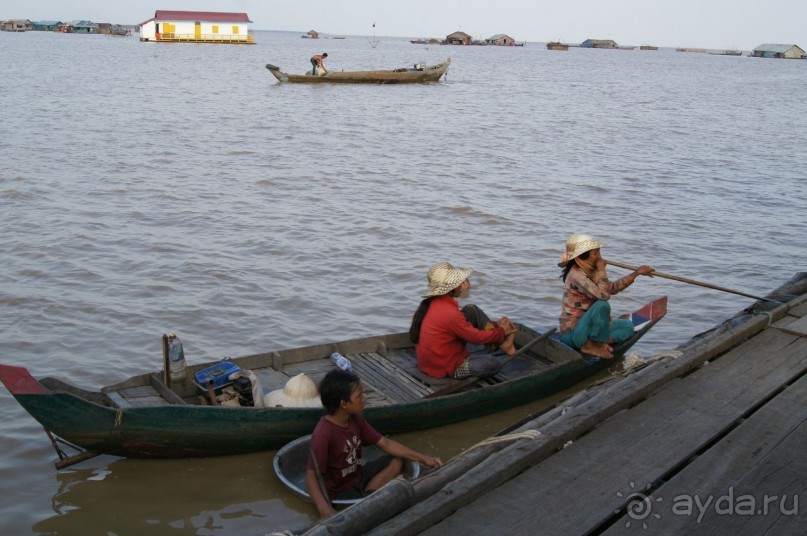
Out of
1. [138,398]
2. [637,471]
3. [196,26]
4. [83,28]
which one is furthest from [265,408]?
[83,28]

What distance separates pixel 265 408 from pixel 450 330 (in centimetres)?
154

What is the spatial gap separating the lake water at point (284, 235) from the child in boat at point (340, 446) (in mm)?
612

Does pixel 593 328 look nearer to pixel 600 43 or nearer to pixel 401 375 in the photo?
pixel 401 375

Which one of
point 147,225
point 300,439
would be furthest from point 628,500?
point 147,225

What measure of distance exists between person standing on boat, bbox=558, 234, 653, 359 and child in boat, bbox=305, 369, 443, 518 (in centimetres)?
249

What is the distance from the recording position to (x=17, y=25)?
12525 cm

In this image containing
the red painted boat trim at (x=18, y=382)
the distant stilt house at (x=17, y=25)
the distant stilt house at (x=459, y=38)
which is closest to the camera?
the red painted boat trim at (x=18, y=382)

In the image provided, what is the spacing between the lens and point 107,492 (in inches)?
206

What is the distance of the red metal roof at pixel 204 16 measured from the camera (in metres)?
72.5

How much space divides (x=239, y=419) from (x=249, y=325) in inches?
125

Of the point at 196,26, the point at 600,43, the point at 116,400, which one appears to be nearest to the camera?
the point at 116,400

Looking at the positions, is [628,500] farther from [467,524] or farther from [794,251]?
[794,251]

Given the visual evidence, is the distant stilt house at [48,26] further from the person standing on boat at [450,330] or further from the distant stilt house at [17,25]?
the person standing on boat at [450,330]

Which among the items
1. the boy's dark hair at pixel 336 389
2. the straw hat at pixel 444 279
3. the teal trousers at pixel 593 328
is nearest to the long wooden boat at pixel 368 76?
the teal trousers at pixel 593 328
